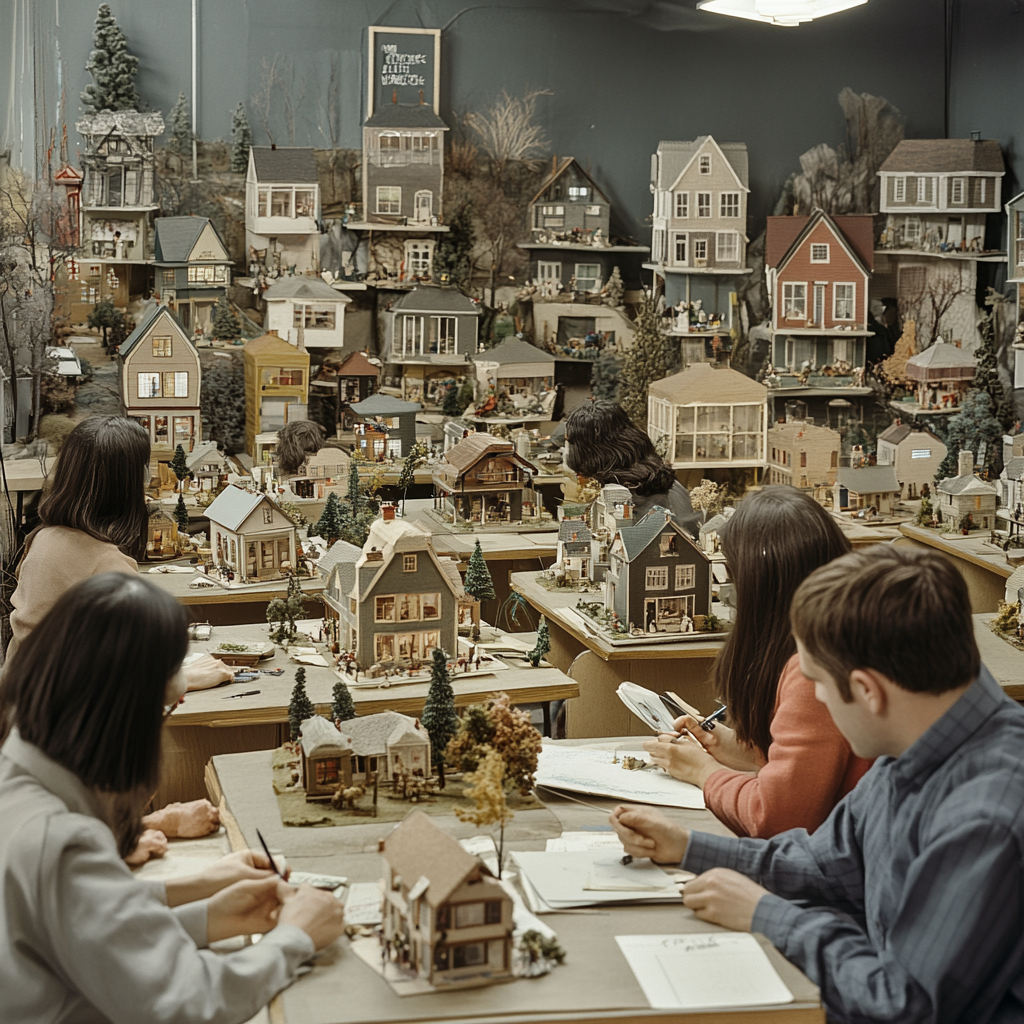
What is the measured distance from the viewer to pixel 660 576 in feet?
15.7

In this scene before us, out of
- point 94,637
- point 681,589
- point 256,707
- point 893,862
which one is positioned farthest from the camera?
point 681,589

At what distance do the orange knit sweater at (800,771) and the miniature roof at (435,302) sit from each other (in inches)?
226

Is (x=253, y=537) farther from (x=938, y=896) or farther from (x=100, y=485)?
(x=938, y=896)

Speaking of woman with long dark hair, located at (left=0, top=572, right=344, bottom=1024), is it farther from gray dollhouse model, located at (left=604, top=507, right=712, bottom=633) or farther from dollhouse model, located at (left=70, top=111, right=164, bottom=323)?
dollhouse model, located at (left=70, top=111, right=164, bottom=323)

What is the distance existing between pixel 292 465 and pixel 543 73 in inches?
116

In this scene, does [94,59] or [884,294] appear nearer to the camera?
[94,59]

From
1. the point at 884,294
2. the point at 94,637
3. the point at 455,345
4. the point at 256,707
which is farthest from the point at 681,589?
the point at 884,294

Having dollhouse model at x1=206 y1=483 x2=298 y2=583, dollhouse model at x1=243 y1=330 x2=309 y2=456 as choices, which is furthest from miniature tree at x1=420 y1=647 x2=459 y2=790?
dollhouse model at x1=243 y1=330 x2=309 y2=456

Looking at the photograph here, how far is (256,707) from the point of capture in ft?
12.4

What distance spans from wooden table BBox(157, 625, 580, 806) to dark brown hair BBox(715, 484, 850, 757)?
1.06 meters

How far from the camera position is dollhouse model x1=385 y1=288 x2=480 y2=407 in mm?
8133

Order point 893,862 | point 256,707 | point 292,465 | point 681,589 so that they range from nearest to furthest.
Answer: point 893,862 < point 256,707 < point 681,589 < point 292,465

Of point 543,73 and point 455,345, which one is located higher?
point 543,73

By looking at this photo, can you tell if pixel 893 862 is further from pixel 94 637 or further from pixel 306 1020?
pixel 94 637
